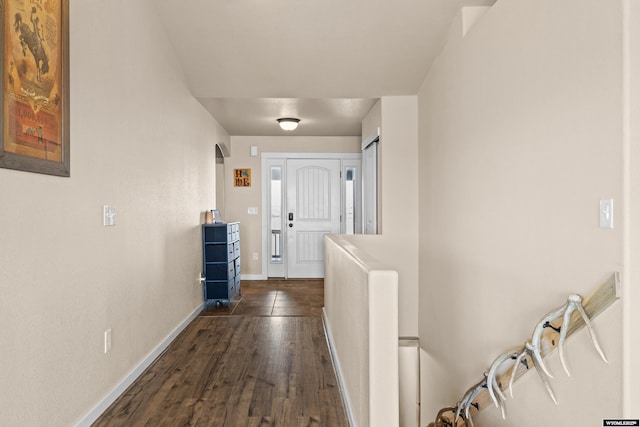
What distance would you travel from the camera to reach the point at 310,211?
6754 mm

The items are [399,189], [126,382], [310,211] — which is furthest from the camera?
[310,211]

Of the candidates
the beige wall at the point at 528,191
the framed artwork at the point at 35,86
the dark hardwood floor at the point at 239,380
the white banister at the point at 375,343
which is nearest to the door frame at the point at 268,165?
the dark hardwood floor at the point at 239,380

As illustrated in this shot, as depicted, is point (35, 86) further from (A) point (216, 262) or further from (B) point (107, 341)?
(A) point (216, 262)

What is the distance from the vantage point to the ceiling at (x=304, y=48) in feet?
10.7

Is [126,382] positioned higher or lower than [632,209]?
lower

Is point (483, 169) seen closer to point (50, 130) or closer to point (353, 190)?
point (50, 130)

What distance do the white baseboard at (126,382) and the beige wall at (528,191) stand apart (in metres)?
2.14

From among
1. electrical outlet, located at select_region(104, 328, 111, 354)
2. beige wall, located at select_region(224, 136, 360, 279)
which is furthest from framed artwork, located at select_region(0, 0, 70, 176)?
beige wall, located at select_region(224, 136, 360, 279)

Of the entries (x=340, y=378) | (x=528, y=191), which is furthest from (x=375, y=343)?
(x=340, y=378)

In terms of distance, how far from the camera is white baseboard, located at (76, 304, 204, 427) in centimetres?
219

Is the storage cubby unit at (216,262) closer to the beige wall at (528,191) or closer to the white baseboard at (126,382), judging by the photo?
the white baseboard at (126,382)

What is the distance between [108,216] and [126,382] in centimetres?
106

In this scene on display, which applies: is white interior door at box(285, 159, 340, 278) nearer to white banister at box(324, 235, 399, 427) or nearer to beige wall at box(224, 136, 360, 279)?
beige wall at box(224, 136, 360, 279)

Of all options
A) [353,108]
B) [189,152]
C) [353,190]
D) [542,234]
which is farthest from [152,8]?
[353,190]
